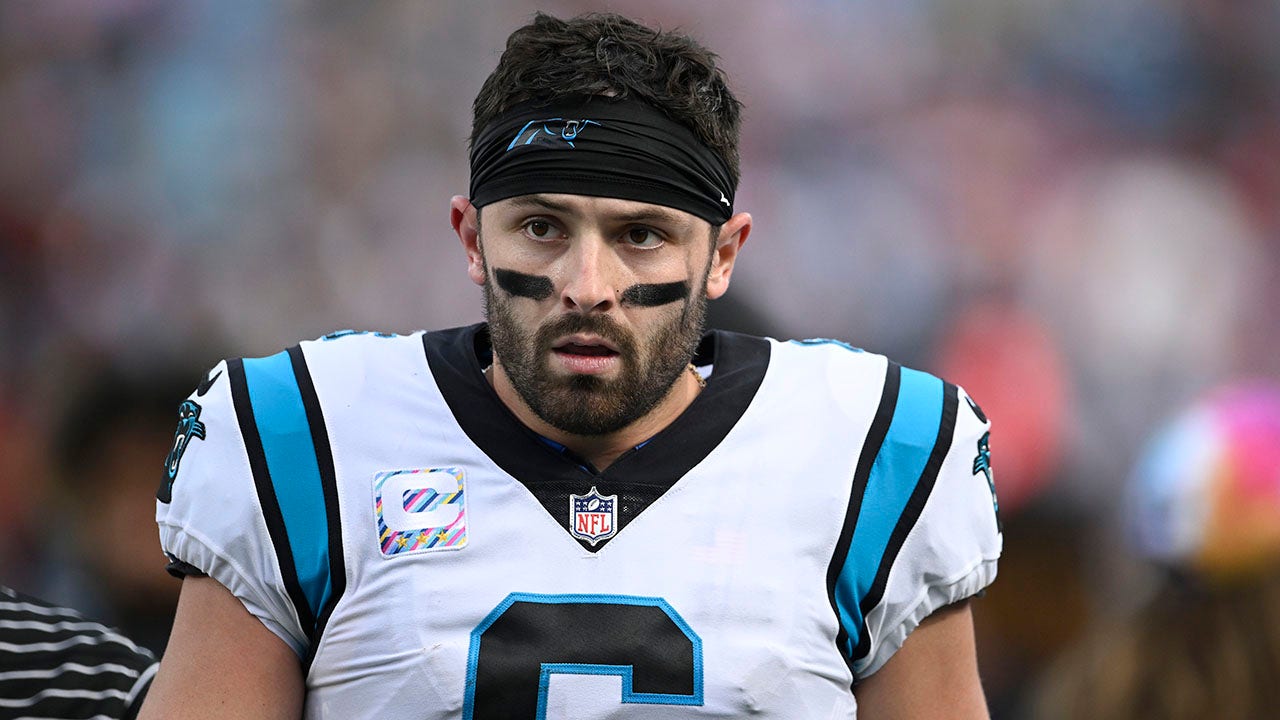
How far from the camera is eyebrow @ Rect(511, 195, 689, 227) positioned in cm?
210

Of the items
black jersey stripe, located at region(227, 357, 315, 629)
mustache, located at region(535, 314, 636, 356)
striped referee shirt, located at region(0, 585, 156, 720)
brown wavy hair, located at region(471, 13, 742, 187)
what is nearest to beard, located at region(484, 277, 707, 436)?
mustache, located at region(535, 314, 636, 356)

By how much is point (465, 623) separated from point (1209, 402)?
327cm

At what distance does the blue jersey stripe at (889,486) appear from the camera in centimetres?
213

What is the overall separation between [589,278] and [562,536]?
36 cm

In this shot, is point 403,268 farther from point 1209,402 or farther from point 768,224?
point 1209,402

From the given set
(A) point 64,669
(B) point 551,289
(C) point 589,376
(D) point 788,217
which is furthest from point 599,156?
(D) point 788,217

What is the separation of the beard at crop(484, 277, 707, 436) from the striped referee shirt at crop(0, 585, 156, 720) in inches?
29.6

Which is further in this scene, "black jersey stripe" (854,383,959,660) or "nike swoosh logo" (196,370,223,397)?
"nike swoosh logo" (196,370,223,397)

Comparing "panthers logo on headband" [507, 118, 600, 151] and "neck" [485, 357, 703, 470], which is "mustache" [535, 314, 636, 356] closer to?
"neck" [485, 357, 703, 470]

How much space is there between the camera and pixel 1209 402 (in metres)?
4.59

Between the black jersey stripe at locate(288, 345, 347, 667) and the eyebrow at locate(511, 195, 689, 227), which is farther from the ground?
the eyebrow at locate(511, 195, 689, 227)

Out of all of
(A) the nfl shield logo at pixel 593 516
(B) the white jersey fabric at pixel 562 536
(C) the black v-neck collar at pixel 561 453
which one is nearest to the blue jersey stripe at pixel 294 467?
(B) the white jersey fabric at pixel 562 536

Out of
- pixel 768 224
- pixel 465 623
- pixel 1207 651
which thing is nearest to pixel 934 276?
pixel 768 224

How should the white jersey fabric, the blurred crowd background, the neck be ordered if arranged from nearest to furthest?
the white jersey fabric → the neck → the blurred crowd background
